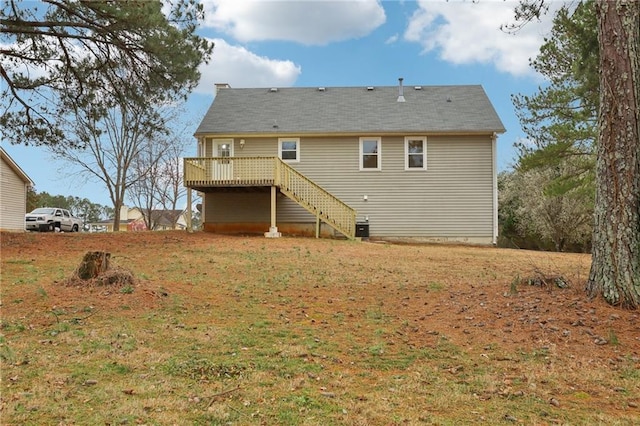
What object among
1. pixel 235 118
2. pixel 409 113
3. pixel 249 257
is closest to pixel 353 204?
pixel 409 113

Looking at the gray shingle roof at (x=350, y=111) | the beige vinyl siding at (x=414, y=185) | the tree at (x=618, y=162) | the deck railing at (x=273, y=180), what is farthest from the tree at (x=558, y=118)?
the tree at (x=618, y=162)

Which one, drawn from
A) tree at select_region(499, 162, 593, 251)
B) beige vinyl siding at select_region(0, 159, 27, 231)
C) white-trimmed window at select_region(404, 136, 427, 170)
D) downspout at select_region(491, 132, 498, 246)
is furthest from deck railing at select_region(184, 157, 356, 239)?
beige vinyl siding at select_region(0, 159, 27, 231)

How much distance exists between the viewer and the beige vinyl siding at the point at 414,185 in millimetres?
17953

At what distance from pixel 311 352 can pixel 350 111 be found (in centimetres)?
1586

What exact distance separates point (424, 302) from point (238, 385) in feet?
12.0

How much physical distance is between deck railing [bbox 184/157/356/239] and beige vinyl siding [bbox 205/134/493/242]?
1.35 metres

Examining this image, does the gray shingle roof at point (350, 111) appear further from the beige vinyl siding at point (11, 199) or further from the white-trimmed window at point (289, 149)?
the beige vinyl siding at point (11, 199)

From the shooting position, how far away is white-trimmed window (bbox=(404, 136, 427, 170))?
18.1m

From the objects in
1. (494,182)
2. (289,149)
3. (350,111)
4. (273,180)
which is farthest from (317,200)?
(494,182)

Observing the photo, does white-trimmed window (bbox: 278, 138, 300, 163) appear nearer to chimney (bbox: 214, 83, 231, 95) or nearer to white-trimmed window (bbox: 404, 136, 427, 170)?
white-trimmed window (bbox: 404, 136, 427, 170)

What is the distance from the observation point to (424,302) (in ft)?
21.5

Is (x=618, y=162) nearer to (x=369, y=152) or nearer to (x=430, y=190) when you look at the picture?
(x=430, y=190)

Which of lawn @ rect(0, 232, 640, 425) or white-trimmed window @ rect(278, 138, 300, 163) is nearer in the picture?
lawn @ rect(0, 232, 640, 425)

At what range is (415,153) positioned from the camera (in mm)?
18125
